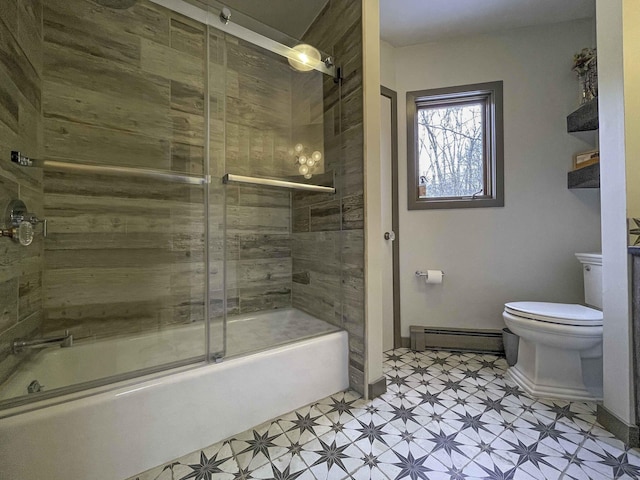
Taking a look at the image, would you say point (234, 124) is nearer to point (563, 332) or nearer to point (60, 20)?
point (60, 20)

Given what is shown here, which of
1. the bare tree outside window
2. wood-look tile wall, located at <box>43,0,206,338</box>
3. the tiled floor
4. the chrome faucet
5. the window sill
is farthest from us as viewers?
the bare tree outside window

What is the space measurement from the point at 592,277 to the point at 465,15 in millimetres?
1957

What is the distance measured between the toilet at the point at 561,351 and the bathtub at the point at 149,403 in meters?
1.05

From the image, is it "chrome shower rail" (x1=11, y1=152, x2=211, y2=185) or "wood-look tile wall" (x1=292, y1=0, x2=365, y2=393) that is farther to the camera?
"wood-look tile wall" (x1=292, y1=0, x2=365, y2=393)

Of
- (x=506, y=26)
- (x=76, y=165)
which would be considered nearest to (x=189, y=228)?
(x=76, y=165)

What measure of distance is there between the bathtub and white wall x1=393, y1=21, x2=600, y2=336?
1133mm

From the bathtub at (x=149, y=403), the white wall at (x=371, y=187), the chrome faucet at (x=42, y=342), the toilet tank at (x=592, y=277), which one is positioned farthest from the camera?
the toilet tank at (x=592, y=277)

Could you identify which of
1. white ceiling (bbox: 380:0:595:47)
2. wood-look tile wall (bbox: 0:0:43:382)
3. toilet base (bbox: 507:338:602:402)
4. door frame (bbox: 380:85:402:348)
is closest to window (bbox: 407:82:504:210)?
door frame (bbox: 380:85:402:348)

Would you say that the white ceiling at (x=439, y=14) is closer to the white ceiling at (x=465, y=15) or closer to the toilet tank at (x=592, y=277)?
the white ceiling at (x=465, y=15)

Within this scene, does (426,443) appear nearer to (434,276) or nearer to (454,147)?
(434,276)

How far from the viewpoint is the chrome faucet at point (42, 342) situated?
1.18 meters

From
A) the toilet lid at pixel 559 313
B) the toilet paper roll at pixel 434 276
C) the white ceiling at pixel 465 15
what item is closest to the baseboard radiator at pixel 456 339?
the toilet paper roll at pixel 434 276

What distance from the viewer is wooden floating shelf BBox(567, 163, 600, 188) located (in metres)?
1.78

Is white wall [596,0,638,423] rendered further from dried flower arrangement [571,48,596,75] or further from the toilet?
dried flower arrangement [571,48,596,75]
